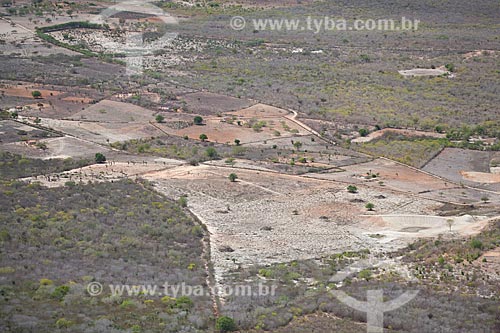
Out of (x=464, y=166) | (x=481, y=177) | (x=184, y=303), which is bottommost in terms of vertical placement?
(x=481, y=177)

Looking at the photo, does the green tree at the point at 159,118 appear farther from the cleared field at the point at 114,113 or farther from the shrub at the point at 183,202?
the shrub at the point at 183,202

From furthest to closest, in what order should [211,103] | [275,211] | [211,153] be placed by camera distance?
[211,103] → [211,153] → [275,211]

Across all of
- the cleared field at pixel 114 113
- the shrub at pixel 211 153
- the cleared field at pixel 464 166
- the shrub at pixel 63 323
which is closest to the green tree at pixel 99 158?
the shrub at pixel 211 153

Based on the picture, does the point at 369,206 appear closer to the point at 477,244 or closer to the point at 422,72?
the point at 477,244

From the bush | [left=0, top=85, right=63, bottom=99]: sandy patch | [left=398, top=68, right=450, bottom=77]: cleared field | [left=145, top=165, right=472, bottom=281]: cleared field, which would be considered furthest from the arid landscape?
the bush

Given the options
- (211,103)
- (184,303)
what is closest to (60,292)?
(184,303)

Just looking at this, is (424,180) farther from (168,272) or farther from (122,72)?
(122,72)
